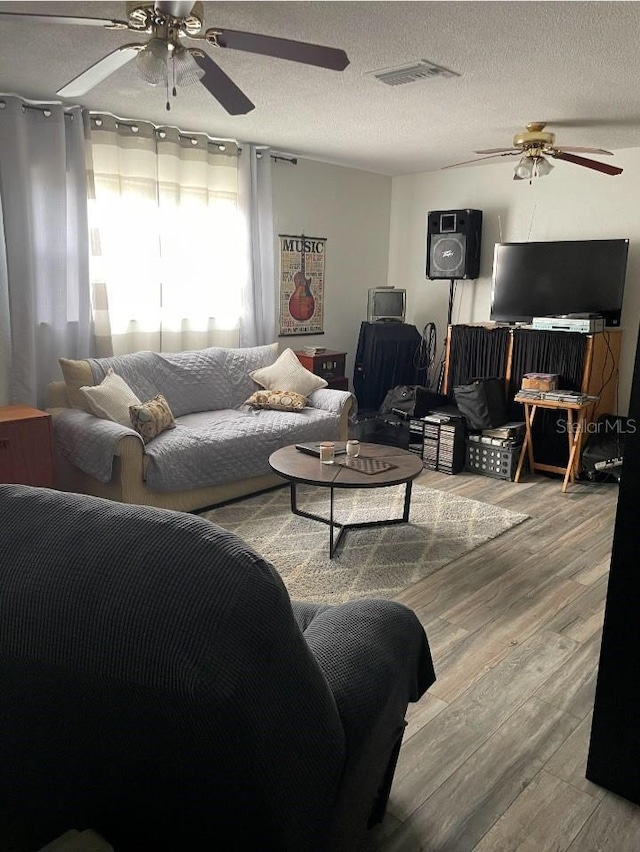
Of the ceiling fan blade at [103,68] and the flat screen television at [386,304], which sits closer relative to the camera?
the ceiling fan blade at [103,68]

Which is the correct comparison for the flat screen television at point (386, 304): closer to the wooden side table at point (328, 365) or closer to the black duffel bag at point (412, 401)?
the wooden side table at point (328, 365)

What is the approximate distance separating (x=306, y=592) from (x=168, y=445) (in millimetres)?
A: 1249

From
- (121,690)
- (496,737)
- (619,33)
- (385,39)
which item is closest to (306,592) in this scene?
(496,737)

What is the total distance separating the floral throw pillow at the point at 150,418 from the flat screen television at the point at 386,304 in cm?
251

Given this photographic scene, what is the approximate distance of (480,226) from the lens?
5430 mm

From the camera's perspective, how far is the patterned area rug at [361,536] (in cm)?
298

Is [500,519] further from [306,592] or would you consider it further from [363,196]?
[363,196]

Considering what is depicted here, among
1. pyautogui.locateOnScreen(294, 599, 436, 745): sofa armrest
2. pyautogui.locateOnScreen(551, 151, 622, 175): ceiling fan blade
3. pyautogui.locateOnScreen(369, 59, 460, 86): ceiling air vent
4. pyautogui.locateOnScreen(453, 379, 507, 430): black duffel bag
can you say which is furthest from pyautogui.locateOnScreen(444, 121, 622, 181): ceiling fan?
pyautogui.locateOnScreen(294, 599, 436, 745): sofa armrest

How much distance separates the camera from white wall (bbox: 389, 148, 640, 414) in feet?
15.5

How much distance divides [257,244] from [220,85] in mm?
2618

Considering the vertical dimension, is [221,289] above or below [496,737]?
above

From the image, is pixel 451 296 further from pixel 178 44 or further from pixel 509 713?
pixel 509 713

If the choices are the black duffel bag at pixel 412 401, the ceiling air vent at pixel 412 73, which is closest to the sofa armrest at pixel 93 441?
the ceiling air vent at pixel 412 73

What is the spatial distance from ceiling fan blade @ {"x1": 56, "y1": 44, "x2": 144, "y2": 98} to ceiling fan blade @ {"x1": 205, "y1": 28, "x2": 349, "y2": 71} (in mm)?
301
